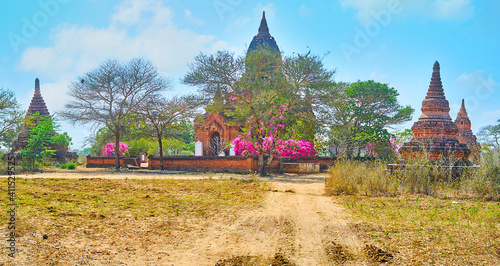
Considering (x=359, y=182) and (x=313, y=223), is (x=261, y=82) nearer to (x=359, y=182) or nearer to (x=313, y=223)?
(x=359, y=182)

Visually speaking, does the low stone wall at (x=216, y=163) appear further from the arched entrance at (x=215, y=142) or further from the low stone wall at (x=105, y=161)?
the arched entrance at (x=215, y=142)

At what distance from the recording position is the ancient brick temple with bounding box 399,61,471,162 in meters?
12.6

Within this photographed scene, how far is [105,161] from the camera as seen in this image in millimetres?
24438

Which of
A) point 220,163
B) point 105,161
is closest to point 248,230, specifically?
point 220,163

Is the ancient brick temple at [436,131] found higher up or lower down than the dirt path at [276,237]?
higher up

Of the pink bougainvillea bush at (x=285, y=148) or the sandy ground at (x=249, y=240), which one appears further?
the pink bougainvillea bush at (x=285, y=148)

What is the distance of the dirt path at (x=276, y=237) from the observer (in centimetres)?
449

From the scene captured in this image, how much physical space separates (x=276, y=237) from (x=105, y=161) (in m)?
21.5

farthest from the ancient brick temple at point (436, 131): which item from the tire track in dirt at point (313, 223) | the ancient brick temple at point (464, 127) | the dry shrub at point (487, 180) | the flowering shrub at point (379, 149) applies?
the ancient brick temple at point (464, 127)

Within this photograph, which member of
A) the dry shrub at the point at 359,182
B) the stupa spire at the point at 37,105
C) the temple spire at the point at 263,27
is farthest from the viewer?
the temple spire at the point at 263,27

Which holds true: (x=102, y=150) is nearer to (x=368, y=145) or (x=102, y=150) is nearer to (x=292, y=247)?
(x=368, y=145)

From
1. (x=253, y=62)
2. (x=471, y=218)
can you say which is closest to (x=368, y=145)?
(x=253, y=62)

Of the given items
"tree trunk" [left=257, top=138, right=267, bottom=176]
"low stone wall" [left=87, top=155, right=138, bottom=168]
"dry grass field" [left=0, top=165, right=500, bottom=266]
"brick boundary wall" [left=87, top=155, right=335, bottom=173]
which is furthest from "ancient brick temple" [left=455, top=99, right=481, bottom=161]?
"low stone wall" [left=87, top=155, right=138, bottom=168]

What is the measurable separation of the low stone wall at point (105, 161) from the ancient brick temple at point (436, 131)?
57.5ft
